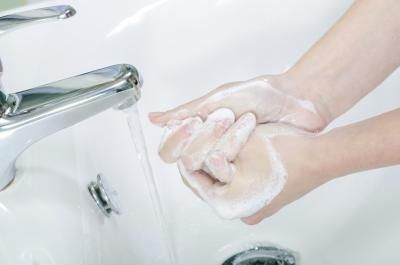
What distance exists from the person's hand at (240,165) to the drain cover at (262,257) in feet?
0.71

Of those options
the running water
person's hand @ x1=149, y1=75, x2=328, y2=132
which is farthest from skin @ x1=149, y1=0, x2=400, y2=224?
the running water

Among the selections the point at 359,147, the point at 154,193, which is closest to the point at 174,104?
the point at 154,193

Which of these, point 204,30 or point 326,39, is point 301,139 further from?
point 204,30

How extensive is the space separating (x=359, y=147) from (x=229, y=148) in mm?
139

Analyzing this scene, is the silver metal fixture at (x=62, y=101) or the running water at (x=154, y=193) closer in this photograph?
the silver metal fixture at (x=62, y=101)

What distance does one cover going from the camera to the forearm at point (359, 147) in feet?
1.75

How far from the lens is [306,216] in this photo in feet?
2.70

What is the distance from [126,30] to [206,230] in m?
0.33

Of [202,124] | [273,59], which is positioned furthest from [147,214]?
[273,59]

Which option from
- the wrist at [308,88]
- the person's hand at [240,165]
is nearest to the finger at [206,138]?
the person's hand at [240,165]

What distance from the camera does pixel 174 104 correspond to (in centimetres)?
83

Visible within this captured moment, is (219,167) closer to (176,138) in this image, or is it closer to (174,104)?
(176,138)

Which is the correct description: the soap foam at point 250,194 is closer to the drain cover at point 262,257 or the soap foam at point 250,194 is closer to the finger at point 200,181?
the finger at point 200,181

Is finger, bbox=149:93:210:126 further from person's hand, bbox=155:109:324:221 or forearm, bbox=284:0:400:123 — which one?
forearm, bbox=284:0:400:123
